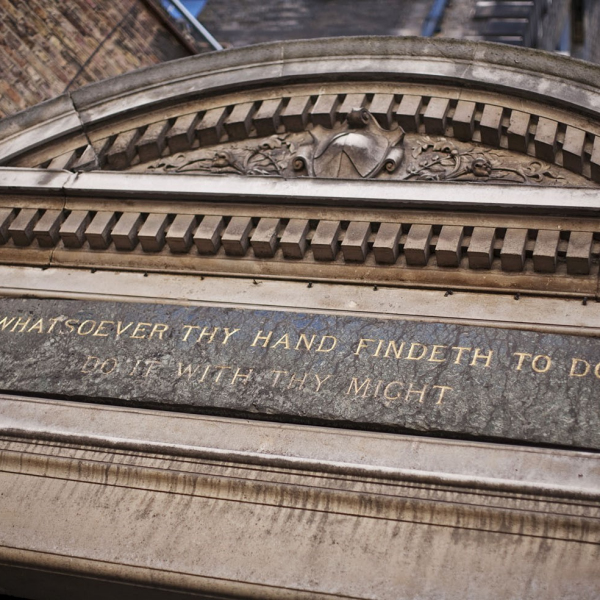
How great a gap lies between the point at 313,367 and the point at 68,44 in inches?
212

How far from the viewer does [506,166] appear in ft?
26.1

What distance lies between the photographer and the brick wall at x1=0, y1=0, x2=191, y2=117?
34.0 ft

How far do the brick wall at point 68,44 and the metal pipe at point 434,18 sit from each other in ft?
9.97

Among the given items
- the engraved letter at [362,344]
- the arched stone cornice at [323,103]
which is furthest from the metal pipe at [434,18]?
the engraved letter at [362,344]

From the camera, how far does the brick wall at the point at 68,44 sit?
34.0 feet

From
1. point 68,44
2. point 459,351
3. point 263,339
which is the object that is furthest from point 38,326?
point 68,44

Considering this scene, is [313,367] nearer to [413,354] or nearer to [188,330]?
[413,354]

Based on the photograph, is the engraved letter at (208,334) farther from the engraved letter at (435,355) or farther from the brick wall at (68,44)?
the brick wall at (68,44)

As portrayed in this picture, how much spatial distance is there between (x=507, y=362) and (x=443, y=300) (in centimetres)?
71

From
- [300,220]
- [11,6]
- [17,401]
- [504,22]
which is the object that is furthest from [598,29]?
[17,401]

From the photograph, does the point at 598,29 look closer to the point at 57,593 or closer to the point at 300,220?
the point at 300,220

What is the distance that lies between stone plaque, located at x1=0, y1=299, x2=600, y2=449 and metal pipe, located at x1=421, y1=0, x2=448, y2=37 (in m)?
6.85

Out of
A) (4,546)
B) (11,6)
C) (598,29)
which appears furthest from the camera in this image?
(598,29)

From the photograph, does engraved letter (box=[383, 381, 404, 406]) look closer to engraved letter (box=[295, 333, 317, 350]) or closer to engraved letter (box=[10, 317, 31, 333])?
engraved letter (box=[295, 333, 317, 350])
